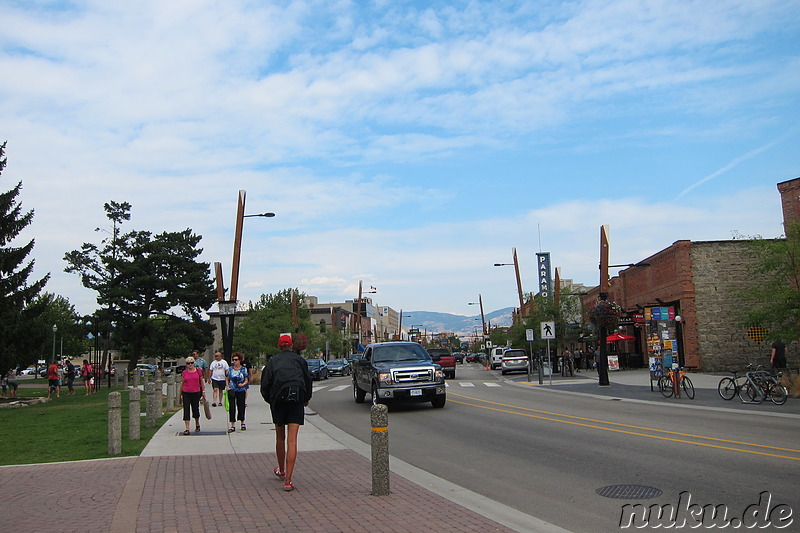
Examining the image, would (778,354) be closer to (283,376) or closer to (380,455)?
(380,455)

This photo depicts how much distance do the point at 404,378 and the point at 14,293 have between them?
66.5ft

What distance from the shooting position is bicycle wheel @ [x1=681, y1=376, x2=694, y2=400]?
2033 centimetres

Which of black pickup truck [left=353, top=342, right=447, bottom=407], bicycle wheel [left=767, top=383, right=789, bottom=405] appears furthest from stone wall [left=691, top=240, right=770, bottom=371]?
black pickup truck [left=353, top=342, right=447, bottom=407]

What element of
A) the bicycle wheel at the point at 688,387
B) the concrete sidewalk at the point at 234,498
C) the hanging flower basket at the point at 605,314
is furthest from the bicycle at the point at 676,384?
the concrete sidewalk at the point at 234,498

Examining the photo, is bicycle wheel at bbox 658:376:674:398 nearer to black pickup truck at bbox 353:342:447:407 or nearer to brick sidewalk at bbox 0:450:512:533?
black pickup truck at bbox 353:342:447:407

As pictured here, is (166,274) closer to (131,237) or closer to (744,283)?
(131,237)

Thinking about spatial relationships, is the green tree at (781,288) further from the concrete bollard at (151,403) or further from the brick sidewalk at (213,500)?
the concrete bollard at (151,403)

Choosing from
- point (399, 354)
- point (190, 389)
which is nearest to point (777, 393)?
point (399, 354)

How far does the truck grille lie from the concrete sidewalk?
277 inches

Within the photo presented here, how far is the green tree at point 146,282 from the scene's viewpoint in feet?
191

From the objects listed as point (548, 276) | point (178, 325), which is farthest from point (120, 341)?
point (548, 276)

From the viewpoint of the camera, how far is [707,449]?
10.5 metres

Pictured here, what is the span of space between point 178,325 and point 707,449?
5637 cm

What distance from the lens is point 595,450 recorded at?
10.9 metres
